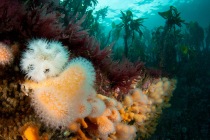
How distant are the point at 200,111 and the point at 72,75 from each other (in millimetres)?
8812

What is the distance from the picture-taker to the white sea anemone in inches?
71.4

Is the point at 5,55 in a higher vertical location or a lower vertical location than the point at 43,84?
higher

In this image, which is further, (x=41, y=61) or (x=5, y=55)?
(x=5, y=55)

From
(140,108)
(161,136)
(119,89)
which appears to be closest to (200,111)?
(161,136)

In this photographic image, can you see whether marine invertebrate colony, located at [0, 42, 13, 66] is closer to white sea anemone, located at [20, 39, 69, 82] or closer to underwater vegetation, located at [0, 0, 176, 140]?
underwater vegetation, located at [0, 0, 176, 140]

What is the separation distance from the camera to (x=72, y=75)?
1786mm

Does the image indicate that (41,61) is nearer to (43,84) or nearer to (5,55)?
(43,84)

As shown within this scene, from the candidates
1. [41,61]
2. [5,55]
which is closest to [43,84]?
[41,61]

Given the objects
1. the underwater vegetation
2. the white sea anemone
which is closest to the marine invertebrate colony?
the underwater vegetation

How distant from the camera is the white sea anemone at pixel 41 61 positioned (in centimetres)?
181

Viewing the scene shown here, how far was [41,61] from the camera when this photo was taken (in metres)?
1.81

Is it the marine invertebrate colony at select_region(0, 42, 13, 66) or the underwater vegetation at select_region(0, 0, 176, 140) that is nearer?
the underwater vegetation at select_region(0, 0, 176, 140)

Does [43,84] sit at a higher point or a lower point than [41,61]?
lower

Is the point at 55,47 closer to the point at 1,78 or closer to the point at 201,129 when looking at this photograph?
the point at 1,78
